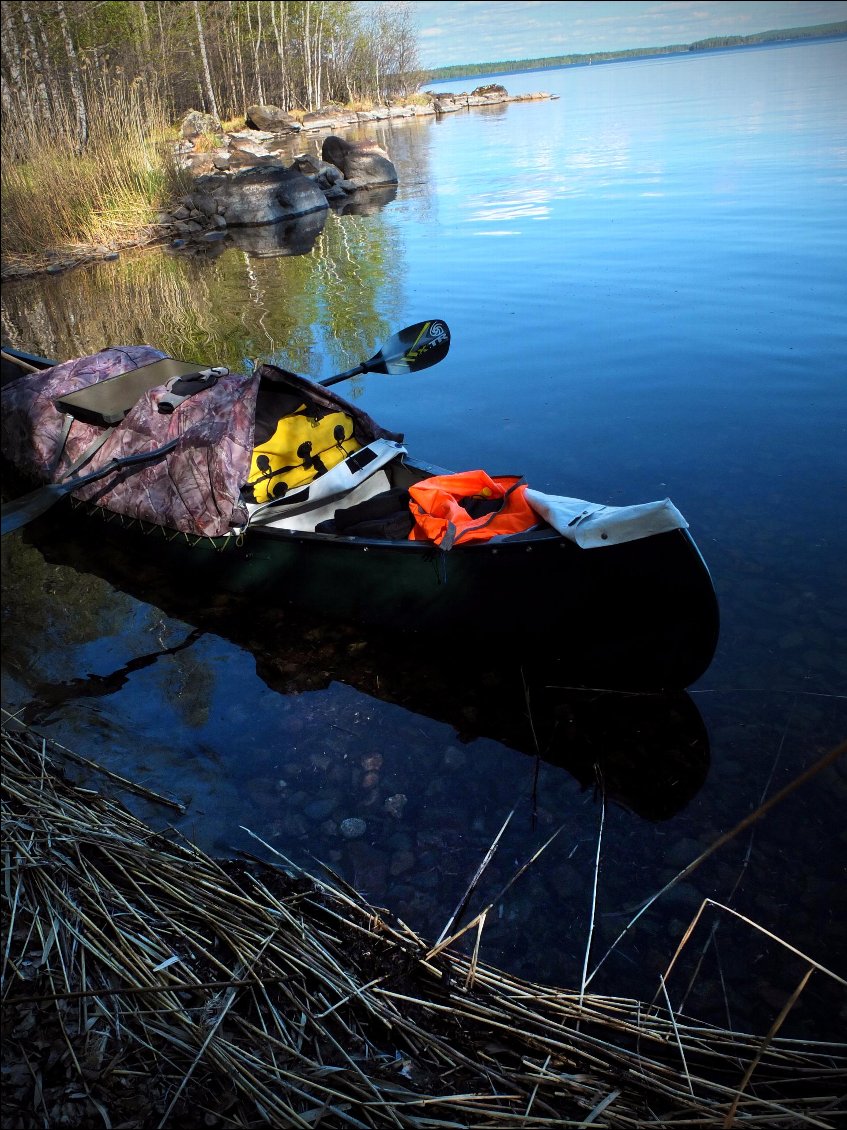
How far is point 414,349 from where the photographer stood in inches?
247

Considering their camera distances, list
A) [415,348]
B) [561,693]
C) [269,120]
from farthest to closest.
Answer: [269,120]
[415,348]
[561,693]

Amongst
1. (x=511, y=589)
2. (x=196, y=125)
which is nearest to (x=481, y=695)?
(x=511, y=589)

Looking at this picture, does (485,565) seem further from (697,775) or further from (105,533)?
(105,533)

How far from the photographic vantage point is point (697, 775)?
12.3ft

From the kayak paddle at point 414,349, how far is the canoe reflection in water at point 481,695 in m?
2.15

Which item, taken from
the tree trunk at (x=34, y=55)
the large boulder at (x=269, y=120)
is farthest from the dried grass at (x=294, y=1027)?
the large boulder at (x=269, y=120)

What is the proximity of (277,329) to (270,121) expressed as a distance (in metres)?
36.7

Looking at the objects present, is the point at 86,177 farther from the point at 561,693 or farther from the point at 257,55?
the point at 257,55

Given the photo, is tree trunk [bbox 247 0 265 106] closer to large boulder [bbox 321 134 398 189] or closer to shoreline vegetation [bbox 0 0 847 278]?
shoreline vegetation [bbox 0 0 847 278]

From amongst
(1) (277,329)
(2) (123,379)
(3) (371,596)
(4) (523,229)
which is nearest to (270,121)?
(4) (523,229)

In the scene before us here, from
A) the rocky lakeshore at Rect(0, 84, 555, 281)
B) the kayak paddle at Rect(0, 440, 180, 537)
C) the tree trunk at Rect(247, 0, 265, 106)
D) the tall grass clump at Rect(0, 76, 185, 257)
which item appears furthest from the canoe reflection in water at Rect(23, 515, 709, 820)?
the tree trunk at Rect(247, 0, 265, 106)

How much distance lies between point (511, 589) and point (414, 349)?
2840 millimetres

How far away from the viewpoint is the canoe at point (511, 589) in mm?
3725

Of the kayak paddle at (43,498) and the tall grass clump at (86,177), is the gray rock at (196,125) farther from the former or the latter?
the kayak paddle at (43,498)
